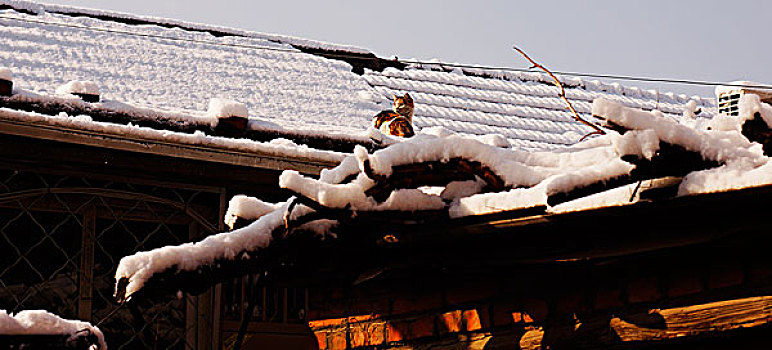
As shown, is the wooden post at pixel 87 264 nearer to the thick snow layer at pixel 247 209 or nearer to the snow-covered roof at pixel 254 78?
the snow-covered roof at pixel 254 78

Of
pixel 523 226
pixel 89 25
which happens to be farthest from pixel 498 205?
pixel 89 25

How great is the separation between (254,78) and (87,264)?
2.56 metres

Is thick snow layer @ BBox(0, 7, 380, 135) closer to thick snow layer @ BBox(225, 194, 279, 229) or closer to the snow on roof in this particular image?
thick snow layer @ BBox(225, 194, 279, 229)

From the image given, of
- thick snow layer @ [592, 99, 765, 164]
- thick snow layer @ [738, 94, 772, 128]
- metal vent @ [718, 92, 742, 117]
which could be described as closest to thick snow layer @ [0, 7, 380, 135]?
metal vent @ [718, 92, 742, 117]

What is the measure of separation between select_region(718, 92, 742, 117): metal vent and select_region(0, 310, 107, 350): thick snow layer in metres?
7.31

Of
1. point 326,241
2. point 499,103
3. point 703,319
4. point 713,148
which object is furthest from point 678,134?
point 499,103

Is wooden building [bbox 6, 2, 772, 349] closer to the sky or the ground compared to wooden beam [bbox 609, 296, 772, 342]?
closer to the sky

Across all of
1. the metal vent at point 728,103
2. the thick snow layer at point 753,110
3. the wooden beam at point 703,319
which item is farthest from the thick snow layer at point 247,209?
the metal vent at point 728,103

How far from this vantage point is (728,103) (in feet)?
33.0

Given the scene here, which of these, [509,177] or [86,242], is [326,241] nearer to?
[509,177]

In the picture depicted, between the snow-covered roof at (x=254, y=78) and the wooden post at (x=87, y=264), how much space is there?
2.97 feet

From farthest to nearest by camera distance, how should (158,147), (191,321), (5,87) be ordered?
(191,321), (158,147), (5,87)

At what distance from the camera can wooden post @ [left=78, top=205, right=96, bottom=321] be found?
6.59m

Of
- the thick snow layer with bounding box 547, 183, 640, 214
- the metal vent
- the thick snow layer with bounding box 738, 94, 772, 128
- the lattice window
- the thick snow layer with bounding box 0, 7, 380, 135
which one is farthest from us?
the metal vent
